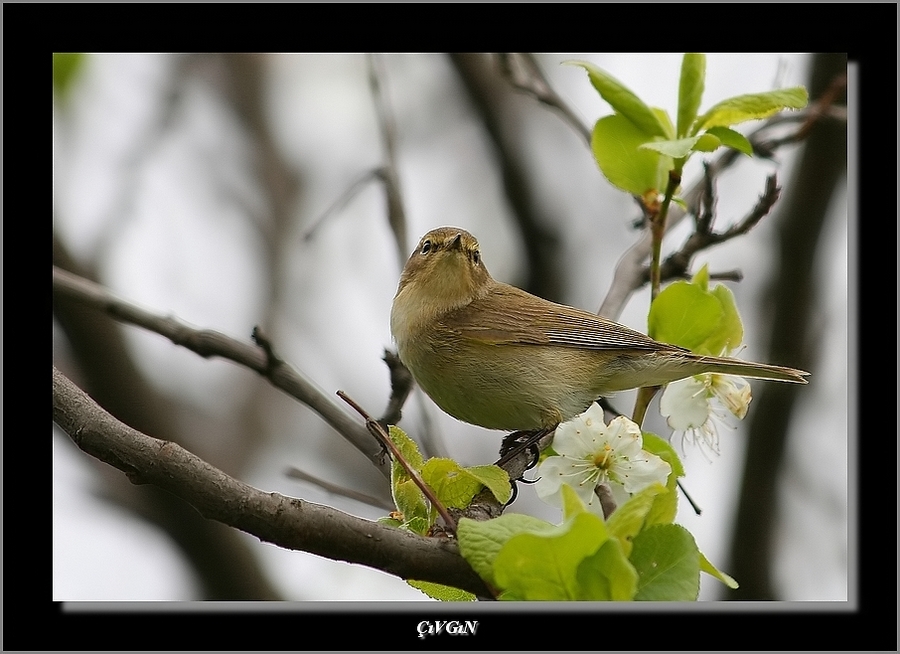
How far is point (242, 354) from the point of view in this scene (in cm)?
318

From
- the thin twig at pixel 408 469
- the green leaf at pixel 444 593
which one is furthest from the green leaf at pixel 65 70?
the green leaf at pixel 444 593

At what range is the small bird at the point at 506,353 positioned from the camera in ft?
12.4

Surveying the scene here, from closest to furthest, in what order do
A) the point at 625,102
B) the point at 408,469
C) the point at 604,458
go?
the point at 408,469 → the point at 604,458 → the point at 625,102

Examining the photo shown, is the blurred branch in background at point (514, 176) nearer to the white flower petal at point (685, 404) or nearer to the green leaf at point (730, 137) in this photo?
the white flower petal at point (685, 404)

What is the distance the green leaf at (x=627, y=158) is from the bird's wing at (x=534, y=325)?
2.79 ft

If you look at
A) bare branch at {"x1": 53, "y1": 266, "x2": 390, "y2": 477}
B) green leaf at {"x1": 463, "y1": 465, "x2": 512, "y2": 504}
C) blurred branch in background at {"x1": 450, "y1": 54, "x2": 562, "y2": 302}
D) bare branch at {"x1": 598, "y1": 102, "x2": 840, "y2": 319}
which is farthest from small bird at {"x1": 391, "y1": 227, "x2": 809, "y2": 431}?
blurred branch in background at {"x1": 450, "y1": 54, "x2": 562, "y2": 302}

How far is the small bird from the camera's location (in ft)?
12.4

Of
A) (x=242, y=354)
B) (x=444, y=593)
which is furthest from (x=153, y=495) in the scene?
(x=444, y=593)

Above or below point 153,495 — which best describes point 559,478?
below

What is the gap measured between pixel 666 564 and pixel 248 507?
0.90 metres

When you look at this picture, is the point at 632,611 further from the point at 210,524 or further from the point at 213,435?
the point at 213,435

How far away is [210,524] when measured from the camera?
16.0 feet

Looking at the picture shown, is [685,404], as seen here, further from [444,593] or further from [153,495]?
[153,495]

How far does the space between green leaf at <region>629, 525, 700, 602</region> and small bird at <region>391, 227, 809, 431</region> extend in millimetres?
1545
